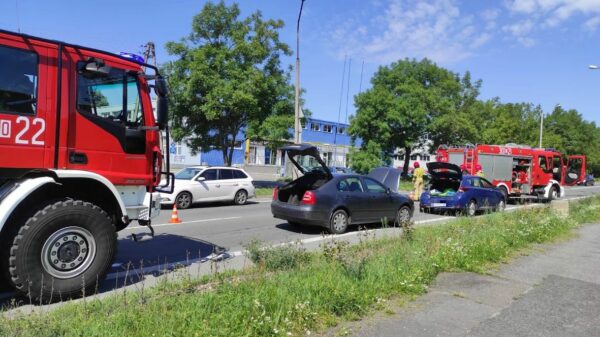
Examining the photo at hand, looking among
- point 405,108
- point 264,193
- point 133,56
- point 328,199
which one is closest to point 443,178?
point 328,199

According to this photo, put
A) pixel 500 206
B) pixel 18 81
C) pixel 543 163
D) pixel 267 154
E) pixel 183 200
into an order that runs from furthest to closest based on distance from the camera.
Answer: pixel 267 154
pixel 543 163
pixel 500 206
pixel 183 200
pixel 18 81

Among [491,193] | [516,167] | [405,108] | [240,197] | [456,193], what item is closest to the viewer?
[456,193]

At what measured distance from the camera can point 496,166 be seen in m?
22.7

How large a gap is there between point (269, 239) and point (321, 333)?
19.8 ft

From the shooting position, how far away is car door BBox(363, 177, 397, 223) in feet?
38.8

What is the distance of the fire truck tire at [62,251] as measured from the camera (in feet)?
16.0

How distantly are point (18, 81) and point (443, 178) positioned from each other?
46.0 feet

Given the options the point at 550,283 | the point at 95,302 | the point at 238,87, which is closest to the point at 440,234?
the point at 550,283

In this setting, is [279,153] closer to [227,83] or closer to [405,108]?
[405,108]

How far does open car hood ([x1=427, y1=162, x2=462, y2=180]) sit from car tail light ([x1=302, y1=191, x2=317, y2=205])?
7006 millimetres

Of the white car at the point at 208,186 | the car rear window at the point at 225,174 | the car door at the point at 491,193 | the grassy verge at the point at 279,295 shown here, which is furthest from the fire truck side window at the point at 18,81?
the car door at the point at 491,193

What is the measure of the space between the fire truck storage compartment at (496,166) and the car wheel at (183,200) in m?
14.6

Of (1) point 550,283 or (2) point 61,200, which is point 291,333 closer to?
(2) point 61,200

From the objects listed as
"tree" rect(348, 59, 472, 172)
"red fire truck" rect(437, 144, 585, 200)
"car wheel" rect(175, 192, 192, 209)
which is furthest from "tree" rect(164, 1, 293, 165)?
"tree" rect(348, 59, 472, 172)
